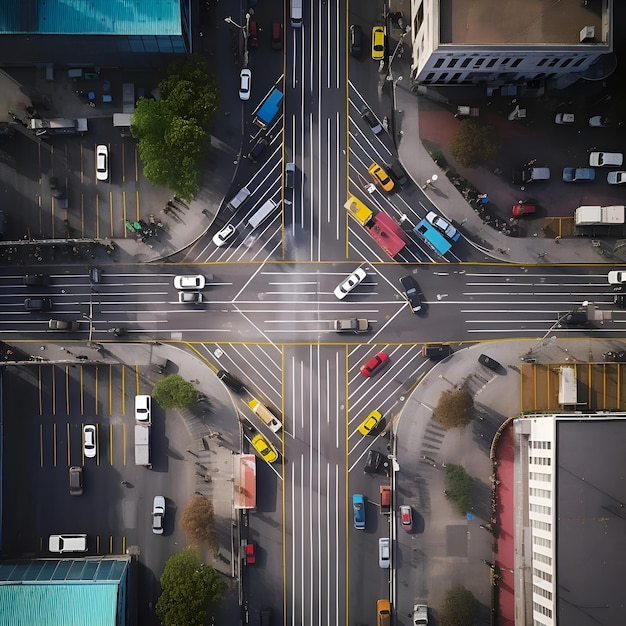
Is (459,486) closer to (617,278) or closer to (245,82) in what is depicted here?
(617,278)

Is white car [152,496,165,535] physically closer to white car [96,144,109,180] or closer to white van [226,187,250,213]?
white van [226,187,250,213]

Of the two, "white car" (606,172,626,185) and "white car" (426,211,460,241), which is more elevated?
"white car" (606,172,626,185)

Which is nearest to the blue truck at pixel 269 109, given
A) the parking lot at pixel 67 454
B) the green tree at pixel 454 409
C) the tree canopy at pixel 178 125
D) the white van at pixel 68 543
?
the tree canopy at pixel 178 125

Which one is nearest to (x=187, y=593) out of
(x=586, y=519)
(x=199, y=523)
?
(x=199, y=523)

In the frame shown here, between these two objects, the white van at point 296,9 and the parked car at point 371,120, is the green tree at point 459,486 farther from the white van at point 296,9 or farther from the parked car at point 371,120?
the white van at point 296,9

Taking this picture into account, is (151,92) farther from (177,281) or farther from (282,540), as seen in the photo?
(282,540)

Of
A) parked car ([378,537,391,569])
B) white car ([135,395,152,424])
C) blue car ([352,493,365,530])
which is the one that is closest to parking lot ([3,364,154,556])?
white car ([135,395,152,424])
